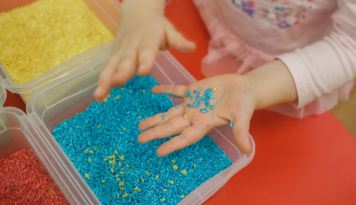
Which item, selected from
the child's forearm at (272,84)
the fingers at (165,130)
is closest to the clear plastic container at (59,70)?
the fingers at (165,130)

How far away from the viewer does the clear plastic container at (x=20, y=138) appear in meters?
0.68

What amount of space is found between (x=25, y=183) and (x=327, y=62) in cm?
67

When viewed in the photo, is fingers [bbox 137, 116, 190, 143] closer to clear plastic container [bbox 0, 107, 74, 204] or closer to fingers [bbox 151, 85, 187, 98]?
fingers [bbox 151, 85, 187, 98]

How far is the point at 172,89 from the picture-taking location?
712mm

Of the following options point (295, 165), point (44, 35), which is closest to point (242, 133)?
point (295, 165)

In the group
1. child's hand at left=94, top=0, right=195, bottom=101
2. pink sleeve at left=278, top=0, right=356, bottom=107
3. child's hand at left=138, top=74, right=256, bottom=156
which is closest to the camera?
child's hand at left=94, top=0, right=195, bottom=101

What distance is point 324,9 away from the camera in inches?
31.4

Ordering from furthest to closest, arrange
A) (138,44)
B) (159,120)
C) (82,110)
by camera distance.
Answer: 1. (82,110)
2. (159,120)
3. (138,44)

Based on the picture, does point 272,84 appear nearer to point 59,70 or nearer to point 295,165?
point 295,165

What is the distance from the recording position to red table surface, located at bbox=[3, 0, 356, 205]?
27.8 inches

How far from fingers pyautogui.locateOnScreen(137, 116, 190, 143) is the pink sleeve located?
0.26 metres

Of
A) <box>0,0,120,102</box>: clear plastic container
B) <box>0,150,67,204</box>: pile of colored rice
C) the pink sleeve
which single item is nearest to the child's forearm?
the pink sleeve

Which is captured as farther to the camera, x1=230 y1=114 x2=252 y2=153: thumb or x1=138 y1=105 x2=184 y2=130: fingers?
x1=138 y1=105 x2=184 y2=130: fingers

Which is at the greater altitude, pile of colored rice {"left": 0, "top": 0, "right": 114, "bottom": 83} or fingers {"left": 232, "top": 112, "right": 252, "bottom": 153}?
pile of colored rice {"left": 0, "top": 0, "right": 114, "bottom": 83}
